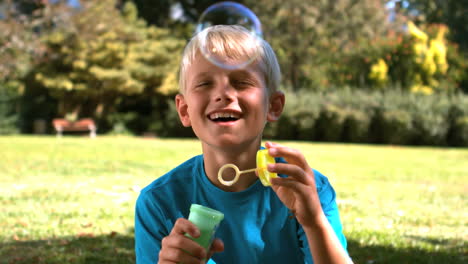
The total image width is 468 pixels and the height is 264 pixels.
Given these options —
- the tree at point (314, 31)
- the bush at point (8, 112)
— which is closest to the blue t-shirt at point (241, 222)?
the bush at point (8, 112)

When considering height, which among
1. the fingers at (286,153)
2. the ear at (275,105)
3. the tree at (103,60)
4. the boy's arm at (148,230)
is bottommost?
the tree at (103,60)

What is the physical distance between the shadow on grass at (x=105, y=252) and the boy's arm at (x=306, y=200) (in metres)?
1.69

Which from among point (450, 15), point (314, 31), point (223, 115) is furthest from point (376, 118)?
point (223, 115)

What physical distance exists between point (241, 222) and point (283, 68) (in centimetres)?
2240

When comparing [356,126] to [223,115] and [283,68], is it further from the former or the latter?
[223,115]

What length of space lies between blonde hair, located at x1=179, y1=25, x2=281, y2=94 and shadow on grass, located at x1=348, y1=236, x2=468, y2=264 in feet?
5.86

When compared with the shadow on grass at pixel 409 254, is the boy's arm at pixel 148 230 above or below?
above

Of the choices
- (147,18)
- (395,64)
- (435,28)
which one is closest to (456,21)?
(435,28)

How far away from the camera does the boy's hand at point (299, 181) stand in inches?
58.9

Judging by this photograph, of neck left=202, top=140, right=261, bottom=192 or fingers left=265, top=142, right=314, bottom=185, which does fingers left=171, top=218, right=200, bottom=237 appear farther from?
neck left=202, top=140, right=261, bottom=192

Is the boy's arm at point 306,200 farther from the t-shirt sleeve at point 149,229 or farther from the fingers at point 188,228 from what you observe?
the t-shirt sleeve at point 149,229

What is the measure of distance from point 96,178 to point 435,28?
18266mm

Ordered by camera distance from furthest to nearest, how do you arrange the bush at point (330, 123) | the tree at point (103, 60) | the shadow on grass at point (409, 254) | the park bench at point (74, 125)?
the park bench at point (74, 125)
the tree at point (103, 60)
the bush at point (330, 123)
the shadow on grass at point (409, 254)

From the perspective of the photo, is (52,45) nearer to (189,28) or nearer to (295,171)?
(189,28)
